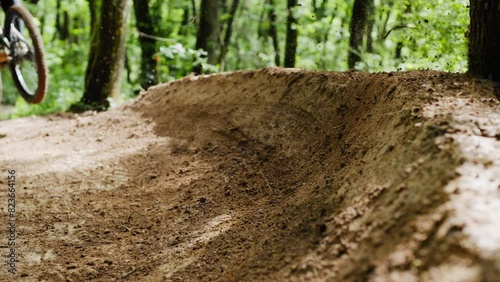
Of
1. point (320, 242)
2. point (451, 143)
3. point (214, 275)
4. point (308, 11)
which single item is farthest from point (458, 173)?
point (308, 11)

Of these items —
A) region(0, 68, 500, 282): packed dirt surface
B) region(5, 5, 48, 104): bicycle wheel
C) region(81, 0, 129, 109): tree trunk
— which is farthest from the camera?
region(81, 0, 129, 109): tree trunk

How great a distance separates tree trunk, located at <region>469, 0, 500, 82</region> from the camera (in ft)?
11.5

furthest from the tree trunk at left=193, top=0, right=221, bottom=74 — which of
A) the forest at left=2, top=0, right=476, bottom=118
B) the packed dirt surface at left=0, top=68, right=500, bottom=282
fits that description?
the packed dirt surface at left=0, top=68, right=500, bottom=282

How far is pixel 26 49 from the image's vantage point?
6516 millimetres

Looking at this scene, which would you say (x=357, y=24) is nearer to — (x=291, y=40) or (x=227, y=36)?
(x=291, y=40)

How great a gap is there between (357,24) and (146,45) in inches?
248

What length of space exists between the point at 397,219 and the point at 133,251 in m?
2.45

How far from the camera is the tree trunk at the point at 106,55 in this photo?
8797mm

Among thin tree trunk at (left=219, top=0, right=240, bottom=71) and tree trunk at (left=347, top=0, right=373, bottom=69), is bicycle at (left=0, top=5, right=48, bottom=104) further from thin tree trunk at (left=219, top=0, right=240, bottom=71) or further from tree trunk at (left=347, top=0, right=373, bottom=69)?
thin tree trunk at (left=219, top=0, right=240, bottom=71)

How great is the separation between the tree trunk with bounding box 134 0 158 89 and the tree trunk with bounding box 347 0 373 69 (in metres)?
5.71

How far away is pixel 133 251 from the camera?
12.2 feet

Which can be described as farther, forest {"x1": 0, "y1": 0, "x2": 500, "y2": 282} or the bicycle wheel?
the bicycle wheel

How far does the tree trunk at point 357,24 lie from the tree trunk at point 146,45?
5.71m

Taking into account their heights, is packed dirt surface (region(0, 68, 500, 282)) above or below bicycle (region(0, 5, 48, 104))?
below
